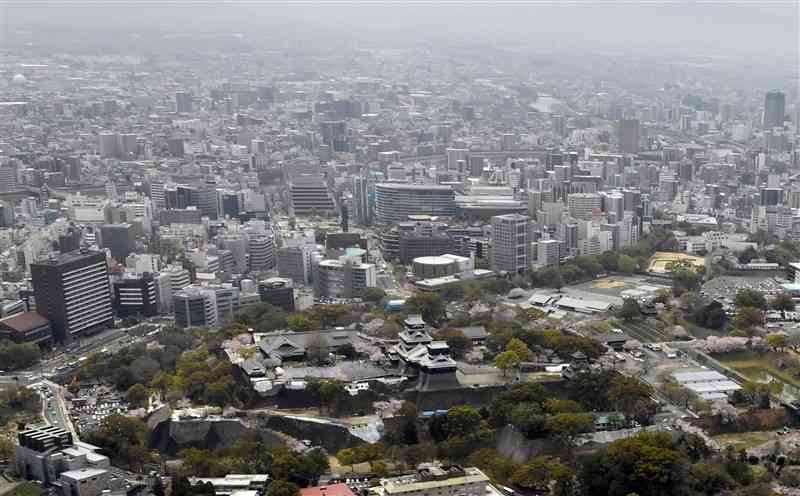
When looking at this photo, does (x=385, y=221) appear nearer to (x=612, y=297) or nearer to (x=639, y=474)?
(x=612, y=297)

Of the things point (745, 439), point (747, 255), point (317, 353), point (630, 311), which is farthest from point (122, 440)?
point (747, 255)

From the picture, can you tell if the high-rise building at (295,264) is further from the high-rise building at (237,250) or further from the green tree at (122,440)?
the green tree at (122,440)

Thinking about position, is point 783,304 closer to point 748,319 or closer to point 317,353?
point 748,319

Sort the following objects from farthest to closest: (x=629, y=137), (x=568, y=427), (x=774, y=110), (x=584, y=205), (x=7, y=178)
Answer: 1. (x=774, y=110)
2. (x=629, y=137)
3. (x=7, y=178)
4. (x=584, y=205)
5. (x=568, y=427)

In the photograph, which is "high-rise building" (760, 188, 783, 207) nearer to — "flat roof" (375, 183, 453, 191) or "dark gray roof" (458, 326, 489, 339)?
"flat roof" (375, 183, 453, 191)

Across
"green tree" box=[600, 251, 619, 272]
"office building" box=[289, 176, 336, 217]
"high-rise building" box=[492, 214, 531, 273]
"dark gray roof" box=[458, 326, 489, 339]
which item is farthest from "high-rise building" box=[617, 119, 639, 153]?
"dark gray roof" box=[458, 326, 489, 339]

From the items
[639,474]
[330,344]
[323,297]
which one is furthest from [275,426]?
[323,297]

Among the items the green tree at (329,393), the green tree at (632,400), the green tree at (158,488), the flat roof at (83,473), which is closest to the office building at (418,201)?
the green tree at (329,393)
